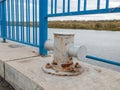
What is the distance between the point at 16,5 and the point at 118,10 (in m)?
2.34

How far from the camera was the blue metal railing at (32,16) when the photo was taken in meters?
1.93

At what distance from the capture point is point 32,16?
2848mm

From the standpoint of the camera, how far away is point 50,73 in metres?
1.77

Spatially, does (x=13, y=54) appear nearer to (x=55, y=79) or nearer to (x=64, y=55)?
(x=64, y=55)

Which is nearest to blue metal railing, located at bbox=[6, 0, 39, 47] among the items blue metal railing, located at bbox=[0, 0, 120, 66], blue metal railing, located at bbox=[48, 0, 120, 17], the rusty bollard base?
blue metal railing, located at bbox=[0, 0, 120, 66]

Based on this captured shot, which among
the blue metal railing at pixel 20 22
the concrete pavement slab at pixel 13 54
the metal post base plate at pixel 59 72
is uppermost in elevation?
the blue metal railing at pixel 20 22

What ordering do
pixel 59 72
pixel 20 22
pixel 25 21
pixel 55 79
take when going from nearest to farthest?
pixel 55 79 < pixel 59 72 < pixel 25 21 < pixel 20 22

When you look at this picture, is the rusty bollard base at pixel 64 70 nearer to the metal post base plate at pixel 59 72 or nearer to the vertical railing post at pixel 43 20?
the metal post base plate at pixel 59 72

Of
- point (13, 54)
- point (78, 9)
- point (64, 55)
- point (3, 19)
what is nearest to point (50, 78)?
point (64, 55)

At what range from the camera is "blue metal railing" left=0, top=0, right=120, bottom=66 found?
1.93 metres

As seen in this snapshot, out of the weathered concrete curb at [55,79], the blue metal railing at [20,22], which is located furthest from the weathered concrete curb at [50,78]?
the blue metal railing at [20,22]

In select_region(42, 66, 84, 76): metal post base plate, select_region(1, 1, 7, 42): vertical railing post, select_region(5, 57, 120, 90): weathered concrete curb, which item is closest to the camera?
select_region(5, 57, 120, 90): weathered concrete curb

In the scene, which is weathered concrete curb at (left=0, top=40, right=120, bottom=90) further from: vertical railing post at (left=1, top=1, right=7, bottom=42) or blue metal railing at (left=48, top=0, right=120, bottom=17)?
vertical railing post at (left=1, top=1, right=7, bottom=42)

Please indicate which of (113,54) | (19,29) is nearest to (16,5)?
(19,29)
